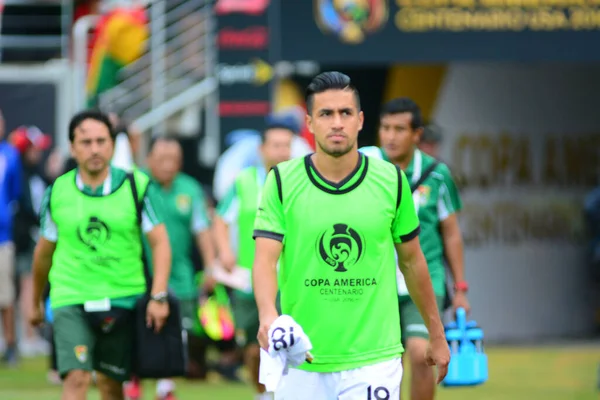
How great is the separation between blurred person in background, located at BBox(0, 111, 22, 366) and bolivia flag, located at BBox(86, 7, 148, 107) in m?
1.26

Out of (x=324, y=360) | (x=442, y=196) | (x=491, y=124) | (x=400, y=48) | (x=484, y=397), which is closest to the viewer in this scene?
(x=324, y=360)

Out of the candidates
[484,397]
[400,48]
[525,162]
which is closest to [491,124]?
[525,162]

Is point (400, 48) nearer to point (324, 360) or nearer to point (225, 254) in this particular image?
point (225, 254)

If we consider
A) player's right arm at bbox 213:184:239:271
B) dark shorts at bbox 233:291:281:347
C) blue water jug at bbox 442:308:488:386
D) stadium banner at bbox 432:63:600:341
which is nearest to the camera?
blue water jug at bbox 442:308:488:386

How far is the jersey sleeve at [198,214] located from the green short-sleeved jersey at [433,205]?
3.97 metres

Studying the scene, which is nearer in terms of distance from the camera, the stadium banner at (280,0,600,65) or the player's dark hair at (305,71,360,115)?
the player's dark hair at (305,71,360,115)

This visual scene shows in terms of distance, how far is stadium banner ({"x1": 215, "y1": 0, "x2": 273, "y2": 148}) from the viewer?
53.0ft

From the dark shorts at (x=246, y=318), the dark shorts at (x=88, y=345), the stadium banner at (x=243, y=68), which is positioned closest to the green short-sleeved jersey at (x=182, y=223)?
the dark shorts at (x=246, y=318)

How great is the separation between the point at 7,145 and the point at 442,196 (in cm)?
824

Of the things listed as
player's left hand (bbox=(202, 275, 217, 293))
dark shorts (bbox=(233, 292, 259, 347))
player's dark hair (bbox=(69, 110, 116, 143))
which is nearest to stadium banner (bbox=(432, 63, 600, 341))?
player's left hand (bbox=(202, 275, 217, 293))

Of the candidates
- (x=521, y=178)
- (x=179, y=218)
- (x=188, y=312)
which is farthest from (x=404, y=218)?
(x=521, y=178)

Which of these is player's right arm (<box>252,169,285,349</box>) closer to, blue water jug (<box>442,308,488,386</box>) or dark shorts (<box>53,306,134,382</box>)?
blue water jug (<box>442,308,488,386</box>)

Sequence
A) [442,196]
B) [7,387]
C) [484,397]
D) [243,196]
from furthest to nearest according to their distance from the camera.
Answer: [7,387] < [484,397] < [243,196] < [442,196]

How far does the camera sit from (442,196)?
9.81m
